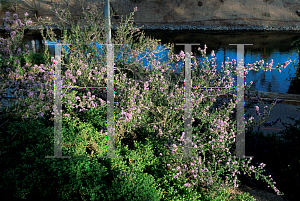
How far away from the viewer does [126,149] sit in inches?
133

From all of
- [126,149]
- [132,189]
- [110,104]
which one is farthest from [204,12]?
[132,189]

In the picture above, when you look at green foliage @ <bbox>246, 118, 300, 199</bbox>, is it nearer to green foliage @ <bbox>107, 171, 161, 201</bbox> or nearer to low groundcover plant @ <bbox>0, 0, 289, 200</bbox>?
low groundcover plant @ <bbox>0, 0, 289, 200</bbox>

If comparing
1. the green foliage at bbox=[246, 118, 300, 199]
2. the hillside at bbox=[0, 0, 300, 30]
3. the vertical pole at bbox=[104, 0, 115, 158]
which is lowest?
the green foliage at bbox=[246, 118, 300, 199]

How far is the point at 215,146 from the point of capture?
11.4 feet

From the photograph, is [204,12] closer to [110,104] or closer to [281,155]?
[281,155]

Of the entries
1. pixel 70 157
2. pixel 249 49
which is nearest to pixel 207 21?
pixel 249 49

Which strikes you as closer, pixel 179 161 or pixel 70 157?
pixel 70 157

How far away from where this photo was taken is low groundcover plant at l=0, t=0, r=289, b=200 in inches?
103

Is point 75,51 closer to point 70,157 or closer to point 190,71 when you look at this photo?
point 190,71

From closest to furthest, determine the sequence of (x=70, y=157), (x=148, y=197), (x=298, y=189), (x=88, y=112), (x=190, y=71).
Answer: (x=148, y=197)
(x=70, y=157)
(x=298, y=189)
(x=88, y=112)
(x=190, y=71)

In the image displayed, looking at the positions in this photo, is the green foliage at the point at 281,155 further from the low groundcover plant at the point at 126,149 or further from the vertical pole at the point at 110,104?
the vertical pole at the point at 110,104

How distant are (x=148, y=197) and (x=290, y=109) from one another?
5.37m

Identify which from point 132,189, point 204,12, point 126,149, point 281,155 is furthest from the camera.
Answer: point 204,12

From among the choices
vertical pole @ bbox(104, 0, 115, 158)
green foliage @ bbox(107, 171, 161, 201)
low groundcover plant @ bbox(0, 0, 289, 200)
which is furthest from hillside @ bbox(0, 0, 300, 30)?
green foliage @ bbox(107, 171, 161, 201)
